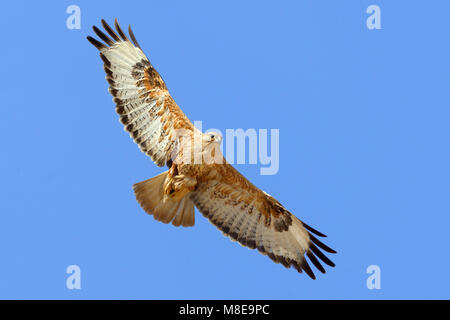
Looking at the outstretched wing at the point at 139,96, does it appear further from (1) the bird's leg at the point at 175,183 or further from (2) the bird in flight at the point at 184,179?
(1) the bird's leg at the point at 175,183

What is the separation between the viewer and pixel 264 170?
24.4ft

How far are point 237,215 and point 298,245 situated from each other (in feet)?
3.23

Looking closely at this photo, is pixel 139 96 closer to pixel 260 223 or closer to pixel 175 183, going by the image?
pixel 175 183

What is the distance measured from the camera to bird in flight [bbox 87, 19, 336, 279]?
24.9ft

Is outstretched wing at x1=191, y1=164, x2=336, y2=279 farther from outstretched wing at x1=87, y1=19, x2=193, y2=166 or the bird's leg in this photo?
outstretched wing at x1=87, y1=19, x2=193, y2=166

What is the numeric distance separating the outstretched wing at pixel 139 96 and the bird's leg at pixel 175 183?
26 cm

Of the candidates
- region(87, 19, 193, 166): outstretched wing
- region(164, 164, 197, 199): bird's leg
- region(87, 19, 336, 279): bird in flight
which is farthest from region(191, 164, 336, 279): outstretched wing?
region(87, 19, 193, 166): outstretched wing

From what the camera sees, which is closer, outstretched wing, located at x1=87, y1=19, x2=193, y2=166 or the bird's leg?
the bird's leg

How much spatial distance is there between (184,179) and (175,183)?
0.14m

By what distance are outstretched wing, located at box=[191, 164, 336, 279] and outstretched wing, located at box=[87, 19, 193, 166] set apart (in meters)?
0.88

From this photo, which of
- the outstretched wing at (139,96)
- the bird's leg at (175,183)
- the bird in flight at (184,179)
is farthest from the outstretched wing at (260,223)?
the outstretched wing at (139,96)
